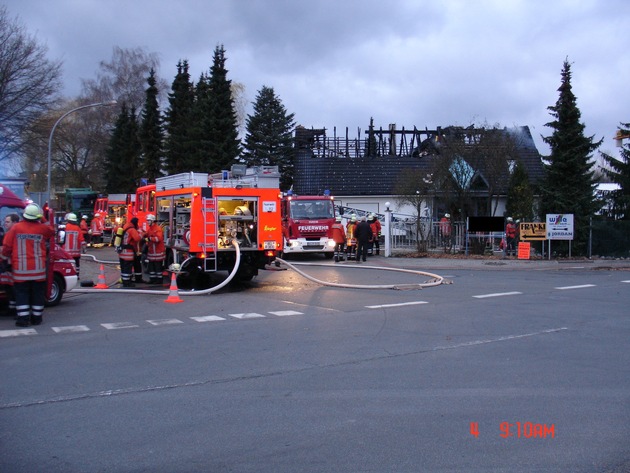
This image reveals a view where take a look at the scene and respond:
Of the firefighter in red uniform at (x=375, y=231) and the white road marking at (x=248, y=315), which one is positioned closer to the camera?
the white road marking at (x=248, y=315)

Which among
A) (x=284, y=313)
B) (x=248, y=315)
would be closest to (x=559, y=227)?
(x=284, y=313)

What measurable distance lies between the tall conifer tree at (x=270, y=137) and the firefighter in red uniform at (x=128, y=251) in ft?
94.5

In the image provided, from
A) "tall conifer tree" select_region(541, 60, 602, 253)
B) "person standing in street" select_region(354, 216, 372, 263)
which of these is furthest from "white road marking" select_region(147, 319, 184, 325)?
"tall conifer tree" select_region(541, 60, 602, 253)

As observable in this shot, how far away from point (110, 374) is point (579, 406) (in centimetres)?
483

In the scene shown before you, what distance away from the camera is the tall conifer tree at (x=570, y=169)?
24.8 m

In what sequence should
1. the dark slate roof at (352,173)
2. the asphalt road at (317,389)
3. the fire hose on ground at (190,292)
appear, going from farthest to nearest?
the dark slate roof at (352,173) → the fire hose on ground at (190,292) → the asphalt road at (317,389)

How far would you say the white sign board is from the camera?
23.7 meters

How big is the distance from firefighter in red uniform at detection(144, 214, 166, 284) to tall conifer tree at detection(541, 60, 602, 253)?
1692cm

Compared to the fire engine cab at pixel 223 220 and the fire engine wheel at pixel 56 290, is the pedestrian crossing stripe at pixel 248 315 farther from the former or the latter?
the fire engine wheel at pixel 56 290

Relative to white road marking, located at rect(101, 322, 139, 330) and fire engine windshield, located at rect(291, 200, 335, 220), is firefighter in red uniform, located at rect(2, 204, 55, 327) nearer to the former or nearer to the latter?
white road marking, located at rect(101, 322, 139, 330)

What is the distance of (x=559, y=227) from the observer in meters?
23.8

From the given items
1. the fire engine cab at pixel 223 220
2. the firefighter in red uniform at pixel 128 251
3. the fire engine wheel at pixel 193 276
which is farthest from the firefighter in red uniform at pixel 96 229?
the firefighter in red uniform at pixel 128 251

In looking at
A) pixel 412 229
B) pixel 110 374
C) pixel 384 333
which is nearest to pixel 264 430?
pixel 110 374

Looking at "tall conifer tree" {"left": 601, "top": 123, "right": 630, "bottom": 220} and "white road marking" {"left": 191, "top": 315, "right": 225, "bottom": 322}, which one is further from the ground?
"tall conifer tree" {"left": 601, "top": 123, "right": 630, "bottom": 220}
